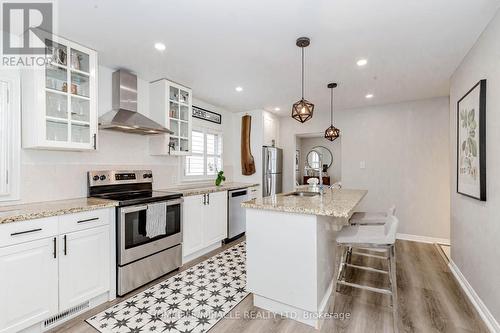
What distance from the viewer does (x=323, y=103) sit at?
4348 mm

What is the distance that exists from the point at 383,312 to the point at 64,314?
268 cm

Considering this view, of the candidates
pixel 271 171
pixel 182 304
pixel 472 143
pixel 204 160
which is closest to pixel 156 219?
pixel 182 304

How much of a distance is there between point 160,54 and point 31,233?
1.95 m

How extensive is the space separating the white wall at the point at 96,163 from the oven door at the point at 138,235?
70cm

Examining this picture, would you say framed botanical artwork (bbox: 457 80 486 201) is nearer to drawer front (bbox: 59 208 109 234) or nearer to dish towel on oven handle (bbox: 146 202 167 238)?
dish towel on oven handle (bbox: 146 202 167 238)

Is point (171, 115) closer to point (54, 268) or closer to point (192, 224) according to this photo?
point (192, 224)

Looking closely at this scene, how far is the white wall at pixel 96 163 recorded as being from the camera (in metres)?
2.24

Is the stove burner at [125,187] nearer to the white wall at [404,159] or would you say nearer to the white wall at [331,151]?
the white wall at [404,159]

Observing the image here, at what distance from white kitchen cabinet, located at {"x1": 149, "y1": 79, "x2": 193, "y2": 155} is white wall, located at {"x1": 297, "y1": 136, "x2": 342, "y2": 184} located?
4535 mm

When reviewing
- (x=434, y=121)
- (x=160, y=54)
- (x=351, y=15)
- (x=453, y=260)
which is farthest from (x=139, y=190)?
(x=434, y=121)

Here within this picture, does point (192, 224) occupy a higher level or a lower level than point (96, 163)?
lower

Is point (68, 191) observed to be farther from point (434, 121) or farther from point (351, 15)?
point (434, 121)

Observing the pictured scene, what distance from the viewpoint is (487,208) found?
6.52 ft

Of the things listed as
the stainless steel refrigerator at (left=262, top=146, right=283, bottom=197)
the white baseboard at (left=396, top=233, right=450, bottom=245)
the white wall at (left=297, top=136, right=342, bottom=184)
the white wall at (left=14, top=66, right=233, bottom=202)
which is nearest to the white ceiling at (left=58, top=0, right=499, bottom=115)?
the white wall at (left=14, top=66, right=233, bottom=202)
